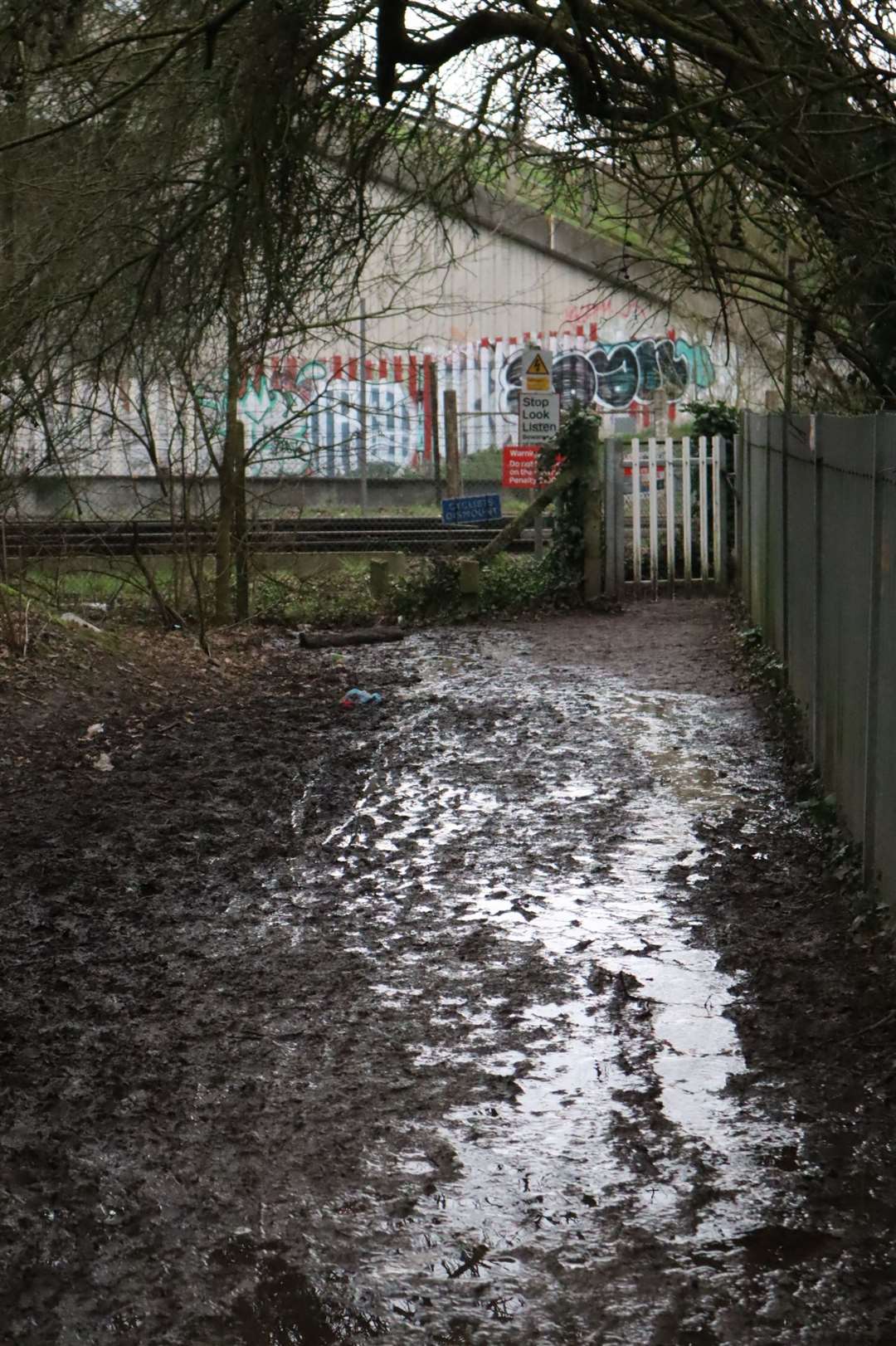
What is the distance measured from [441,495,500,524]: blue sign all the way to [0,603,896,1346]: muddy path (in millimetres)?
9675

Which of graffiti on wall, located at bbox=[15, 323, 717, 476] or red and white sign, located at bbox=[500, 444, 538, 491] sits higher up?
graffiti on wall, located at bbox=[15, 323, 717, 476]

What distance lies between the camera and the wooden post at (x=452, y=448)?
929 inches

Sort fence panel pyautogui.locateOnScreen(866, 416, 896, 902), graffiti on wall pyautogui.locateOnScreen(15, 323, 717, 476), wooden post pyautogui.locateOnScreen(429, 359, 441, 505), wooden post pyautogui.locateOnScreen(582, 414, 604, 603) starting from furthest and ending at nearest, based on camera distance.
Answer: graffiti on wall pyautogui.locateOnScreen(15, 323, 717, 476)
wooden post pyautogui.locateOnScreen(429, 359, 441, 505)
wooden post pyautogui.locateOnScreen(582, 414, 604, 603)
fence panel pyautogui.locateOnScreen(866, 416, 896, 902)

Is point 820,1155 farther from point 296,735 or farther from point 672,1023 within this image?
point 296,735

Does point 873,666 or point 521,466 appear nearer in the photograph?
point 873,666

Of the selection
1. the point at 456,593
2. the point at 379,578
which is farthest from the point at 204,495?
the point at 456,593

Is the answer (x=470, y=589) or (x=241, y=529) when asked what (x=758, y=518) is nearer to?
(x=470, y=589)

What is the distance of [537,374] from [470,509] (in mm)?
1762

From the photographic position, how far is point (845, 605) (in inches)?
272

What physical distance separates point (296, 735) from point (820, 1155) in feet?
21.6

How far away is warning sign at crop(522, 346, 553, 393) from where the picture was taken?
18.4 m

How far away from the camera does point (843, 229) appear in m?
7.19

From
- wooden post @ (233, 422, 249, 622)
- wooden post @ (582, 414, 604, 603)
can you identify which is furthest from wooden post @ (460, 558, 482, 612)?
wooden post @ (233, 422, 249, 622)

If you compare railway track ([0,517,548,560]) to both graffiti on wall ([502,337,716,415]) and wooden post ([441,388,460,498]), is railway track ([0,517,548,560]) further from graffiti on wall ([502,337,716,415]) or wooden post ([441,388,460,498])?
graffiti on wall ([502,337,716,415])
